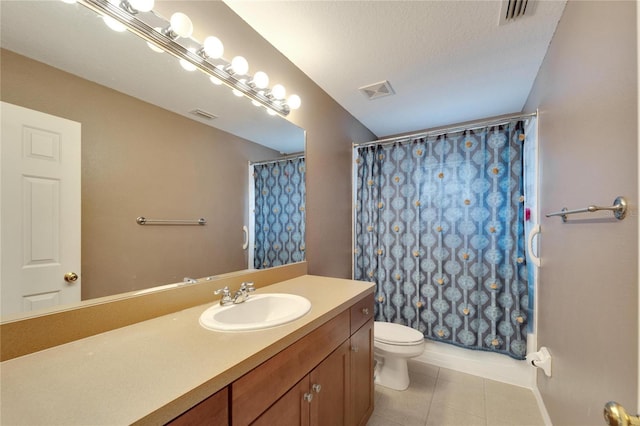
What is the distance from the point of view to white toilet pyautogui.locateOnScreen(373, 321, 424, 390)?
74.5 inches

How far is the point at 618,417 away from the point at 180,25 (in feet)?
5.71

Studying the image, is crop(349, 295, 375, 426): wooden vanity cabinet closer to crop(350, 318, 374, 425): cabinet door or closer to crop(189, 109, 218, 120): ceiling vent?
crop(350, 318, 374, 425): cabinet door

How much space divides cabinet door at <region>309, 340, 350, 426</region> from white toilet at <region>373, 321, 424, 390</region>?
740 millimetres

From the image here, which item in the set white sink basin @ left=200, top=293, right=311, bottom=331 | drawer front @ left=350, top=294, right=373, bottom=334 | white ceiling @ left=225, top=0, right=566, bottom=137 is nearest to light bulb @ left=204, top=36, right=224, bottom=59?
white ceiling @ left=225, top=0, right=566, bottom=137

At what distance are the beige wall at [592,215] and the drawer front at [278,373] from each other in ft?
3.08

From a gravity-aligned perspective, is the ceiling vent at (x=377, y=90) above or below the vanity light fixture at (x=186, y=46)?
above

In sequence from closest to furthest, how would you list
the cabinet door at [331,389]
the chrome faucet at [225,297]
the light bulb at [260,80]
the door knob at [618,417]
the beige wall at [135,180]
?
the door knob at [618,417]
the beige wall at [135,180]
the cabinet door at [331,389]
the chrome faucet at [225,297]
the light bulb at [260,80]

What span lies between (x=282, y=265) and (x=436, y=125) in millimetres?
2308

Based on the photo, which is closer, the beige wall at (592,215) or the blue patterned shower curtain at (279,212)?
the beige wall at (592,215)

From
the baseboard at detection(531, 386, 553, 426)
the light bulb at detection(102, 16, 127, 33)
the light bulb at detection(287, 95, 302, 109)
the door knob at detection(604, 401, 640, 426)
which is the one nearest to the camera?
the door knob at detection(604, 401, 640, 426)

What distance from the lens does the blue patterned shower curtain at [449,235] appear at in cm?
199

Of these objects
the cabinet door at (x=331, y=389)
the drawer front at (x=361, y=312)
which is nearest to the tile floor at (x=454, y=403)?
the cabinet door at (x=331, y=389)

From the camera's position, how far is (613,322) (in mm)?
831

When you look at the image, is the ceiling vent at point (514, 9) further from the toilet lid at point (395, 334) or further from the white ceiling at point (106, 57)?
the toilet lid at point (395, 334)
